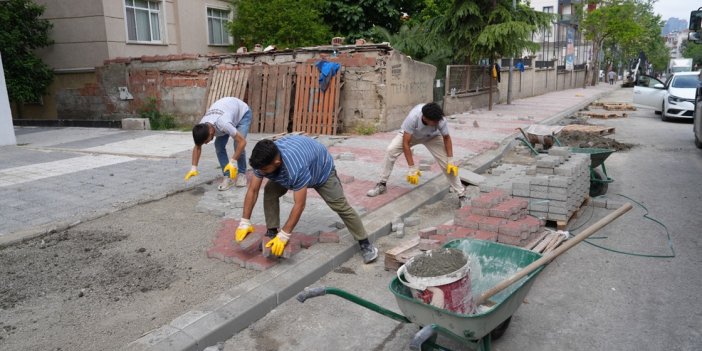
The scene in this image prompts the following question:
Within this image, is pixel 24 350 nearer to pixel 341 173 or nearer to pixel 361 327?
pixel 361 327

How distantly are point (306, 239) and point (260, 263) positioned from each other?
29.8 inches

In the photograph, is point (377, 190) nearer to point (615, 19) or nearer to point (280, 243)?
point (280, 243)

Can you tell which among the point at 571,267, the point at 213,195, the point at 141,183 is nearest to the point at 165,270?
the point at 213,195

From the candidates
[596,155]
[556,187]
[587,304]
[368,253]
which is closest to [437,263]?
[587,304]

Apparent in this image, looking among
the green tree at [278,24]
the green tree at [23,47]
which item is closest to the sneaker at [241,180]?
the green tree at [278,24]

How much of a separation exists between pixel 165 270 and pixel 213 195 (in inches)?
99.0

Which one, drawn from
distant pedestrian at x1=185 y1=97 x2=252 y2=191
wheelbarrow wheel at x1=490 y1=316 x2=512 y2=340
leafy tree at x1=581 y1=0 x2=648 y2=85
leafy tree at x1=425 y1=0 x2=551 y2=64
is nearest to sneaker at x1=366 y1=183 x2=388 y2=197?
distant pedestrian at x1=185 y1=97 x2=252 y2=191

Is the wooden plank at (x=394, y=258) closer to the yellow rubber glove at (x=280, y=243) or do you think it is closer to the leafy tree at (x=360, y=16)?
the yellow rubber glove at (x=280, y=243)

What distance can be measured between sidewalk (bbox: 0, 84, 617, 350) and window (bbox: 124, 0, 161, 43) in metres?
4.27

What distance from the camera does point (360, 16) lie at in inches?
802

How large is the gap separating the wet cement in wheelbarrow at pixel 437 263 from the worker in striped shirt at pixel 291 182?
1.35 m

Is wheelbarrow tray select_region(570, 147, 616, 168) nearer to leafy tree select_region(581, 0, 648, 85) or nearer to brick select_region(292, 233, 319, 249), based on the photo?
brick select_region(292, 233, 319, 249)

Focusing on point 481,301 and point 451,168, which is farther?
point 451,168

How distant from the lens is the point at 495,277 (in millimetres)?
3543
